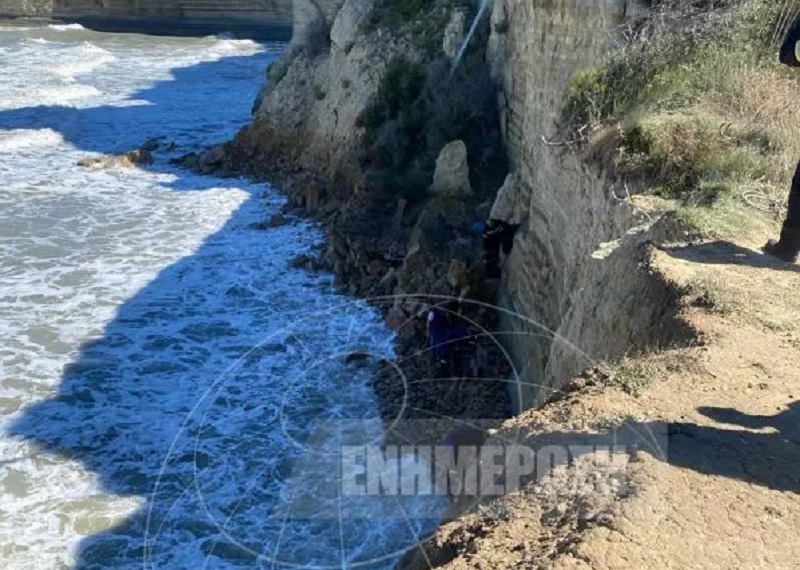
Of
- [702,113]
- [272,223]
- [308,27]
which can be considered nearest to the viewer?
[702,113]

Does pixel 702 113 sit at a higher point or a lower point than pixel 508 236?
higher

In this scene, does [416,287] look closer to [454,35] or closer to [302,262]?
[302,262]

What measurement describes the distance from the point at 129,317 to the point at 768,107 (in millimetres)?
9082

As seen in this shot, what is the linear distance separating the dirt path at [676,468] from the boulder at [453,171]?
9.32m

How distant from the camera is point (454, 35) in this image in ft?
57.0

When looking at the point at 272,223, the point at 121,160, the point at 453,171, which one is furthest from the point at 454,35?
the point at 121,160

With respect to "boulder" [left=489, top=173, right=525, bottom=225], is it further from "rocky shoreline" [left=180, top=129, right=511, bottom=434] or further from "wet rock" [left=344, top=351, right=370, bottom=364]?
"wet rock" [left=344, top=351, right=370, bottom=364]

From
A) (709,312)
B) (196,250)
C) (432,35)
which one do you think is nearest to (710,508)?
(709,312)

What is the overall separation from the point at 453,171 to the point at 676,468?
1112 cm

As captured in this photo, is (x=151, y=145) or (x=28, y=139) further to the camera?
(x=28, y=139)

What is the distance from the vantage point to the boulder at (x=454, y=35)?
56.6 ft

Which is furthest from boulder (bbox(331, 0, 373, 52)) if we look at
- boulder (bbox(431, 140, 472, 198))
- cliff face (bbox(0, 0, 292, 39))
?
cliff face (bbox(0, 0, 292, 39))

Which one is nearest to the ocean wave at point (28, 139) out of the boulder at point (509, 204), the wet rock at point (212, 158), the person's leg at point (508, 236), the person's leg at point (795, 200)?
the wet rock at point (212, 158)

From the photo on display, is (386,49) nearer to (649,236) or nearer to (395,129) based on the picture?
(395,129)
